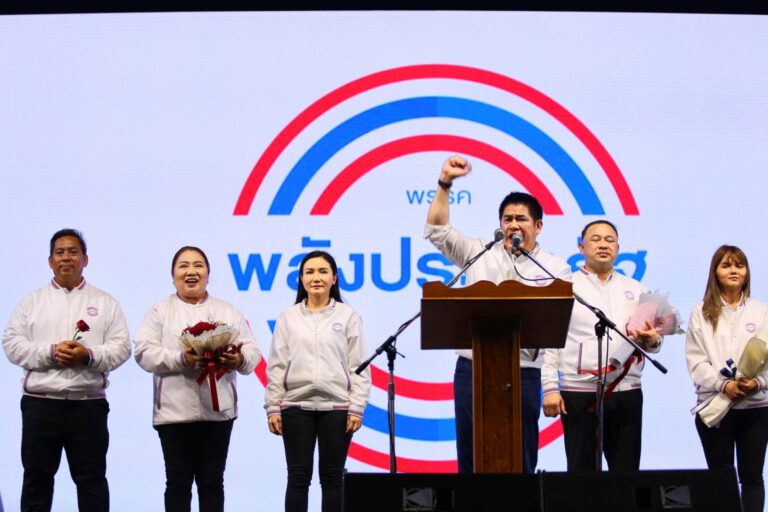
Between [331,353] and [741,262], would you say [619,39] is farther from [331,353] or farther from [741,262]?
[331,353]

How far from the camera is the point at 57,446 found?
13.8ft

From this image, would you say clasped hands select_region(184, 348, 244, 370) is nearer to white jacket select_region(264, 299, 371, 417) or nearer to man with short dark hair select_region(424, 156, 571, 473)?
white jacket select_region(264, 299, 371, 417)

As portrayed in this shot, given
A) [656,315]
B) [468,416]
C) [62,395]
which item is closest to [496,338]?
[468,416]

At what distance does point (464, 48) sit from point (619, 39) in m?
0.86

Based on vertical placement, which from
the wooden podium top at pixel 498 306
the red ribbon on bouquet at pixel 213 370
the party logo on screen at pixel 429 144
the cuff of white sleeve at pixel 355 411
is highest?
the party logo on screen at pixel 429 144

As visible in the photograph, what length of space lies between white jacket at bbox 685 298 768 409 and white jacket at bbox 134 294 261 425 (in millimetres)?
1933

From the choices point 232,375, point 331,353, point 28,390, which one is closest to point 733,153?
point 331,353

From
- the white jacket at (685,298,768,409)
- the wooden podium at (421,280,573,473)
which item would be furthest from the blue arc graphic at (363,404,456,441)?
the wooden podium at (421,280,573,473)

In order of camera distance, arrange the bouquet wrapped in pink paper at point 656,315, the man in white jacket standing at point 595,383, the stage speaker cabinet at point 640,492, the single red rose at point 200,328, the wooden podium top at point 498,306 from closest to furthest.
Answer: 1. the stage speaker cabinet at point 640,492
2. the wooden podium top at point 498,306
3. the bouquet wrapped in pink paper at point 656,315
4. the single red rose at point 200,328
5. the man in white jacket standing at point 595,383

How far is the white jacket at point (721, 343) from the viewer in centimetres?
412

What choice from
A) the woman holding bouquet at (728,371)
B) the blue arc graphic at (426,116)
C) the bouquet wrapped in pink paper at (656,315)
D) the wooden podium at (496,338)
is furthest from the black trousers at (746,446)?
the blue arc graphic at (426,116)

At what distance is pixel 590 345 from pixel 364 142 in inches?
73.9

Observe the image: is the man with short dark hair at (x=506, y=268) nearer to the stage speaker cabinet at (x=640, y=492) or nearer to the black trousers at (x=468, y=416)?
the black trousers at (x=468, y=416)

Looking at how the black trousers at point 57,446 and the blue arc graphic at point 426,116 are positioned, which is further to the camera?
the blue arc graphic at point 426,116
